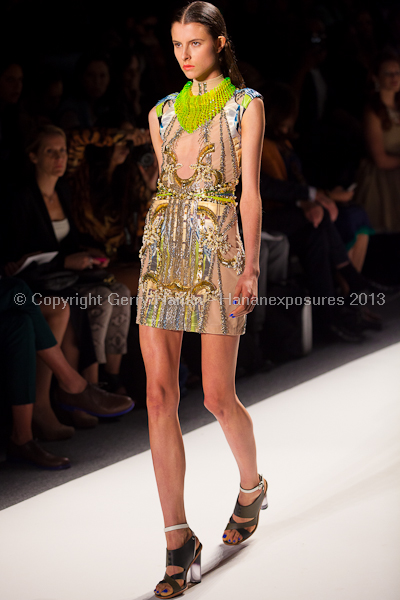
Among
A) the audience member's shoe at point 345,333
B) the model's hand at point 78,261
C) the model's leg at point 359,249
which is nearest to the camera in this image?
the model's hand at point 78,261

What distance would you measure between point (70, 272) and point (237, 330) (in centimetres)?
139

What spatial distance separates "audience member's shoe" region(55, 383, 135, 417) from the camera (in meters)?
2.96

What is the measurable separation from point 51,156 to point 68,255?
0.43m

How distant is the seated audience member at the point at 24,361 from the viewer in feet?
8.71

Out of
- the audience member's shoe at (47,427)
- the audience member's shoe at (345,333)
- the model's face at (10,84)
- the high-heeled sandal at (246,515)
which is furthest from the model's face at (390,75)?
the high-heeled sandal at (246,515)

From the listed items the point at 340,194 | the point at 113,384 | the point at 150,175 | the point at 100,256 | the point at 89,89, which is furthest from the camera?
the point at 340,194

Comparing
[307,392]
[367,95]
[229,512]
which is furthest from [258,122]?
[367,95]

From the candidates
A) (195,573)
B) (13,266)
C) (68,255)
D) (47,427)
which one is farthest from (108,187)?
(195,573)

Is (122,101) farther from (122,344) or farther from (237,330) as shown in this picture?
(237,330)

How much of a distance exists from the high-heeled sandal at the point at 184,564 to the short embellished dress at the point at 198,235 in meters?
0.49

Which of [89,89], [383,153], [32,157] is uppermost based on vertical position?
[89,89]

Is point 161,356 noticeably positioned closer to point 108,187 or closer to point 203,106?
point 203,106

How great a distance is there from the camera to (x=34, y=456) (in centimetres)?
262

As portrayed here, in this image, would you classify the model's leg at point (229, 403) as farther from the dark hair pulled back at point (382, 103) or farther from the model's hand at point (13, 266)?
the dark hair pulled back at point (382, 103)
